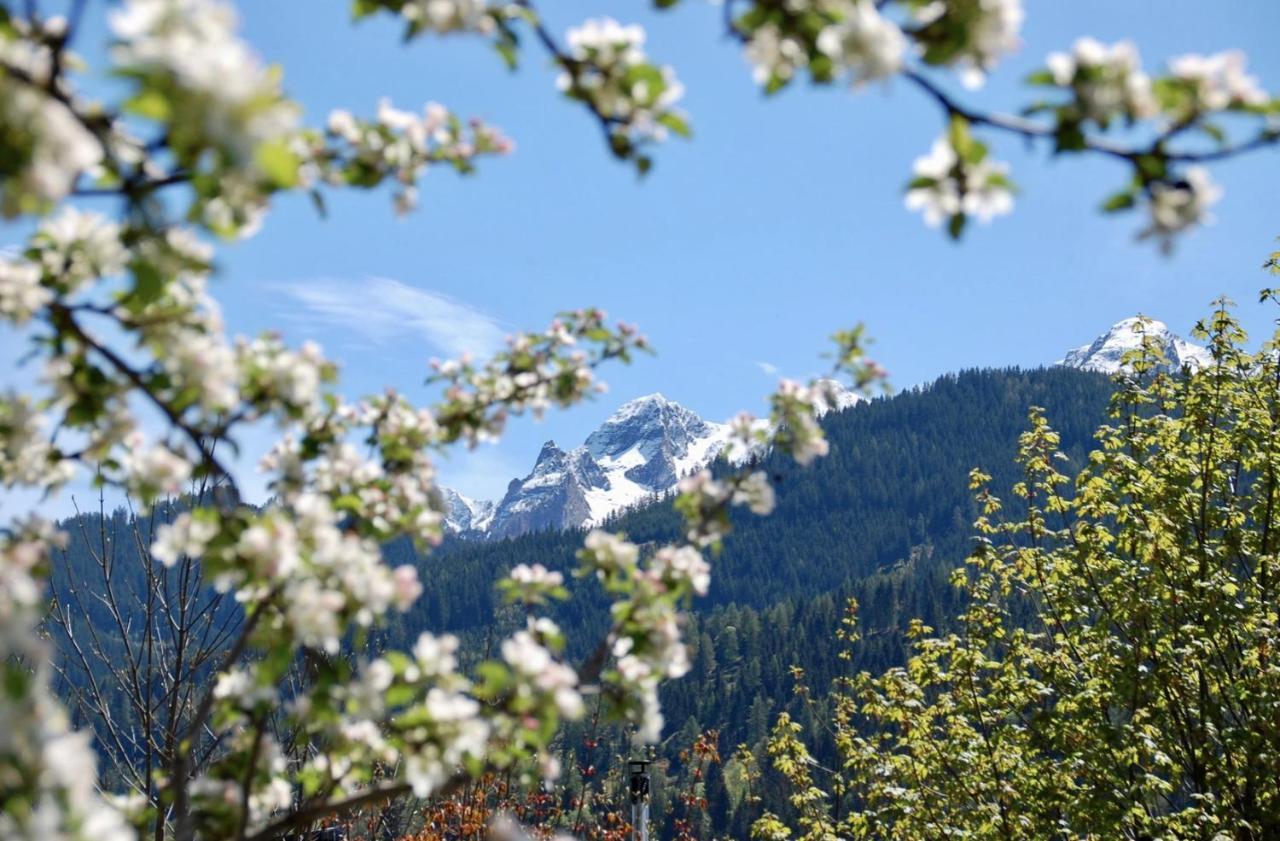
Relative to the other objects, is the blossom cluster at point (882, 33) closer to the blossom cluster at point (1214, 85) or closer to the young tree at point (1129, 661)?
the blossom cluster at point (1214, 85)

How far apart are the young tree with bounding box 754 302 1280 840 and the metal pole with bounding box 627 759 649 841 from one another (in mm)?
1705

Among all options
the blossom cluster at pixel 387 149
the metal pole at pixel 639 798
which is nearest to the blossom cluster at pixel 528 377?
the blossom cluster at pixel 387 149

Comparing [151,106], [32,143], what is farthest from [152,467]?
[151,106]

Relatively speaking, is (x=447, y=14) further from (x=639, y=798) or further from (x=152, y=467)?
(x=639, y=798)

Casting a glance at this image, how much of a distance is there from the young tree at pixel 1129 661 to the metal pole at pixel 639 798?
171 centimetres

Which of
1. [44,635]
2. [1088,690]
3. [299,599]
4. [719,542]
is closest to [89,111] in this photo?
[299,599]

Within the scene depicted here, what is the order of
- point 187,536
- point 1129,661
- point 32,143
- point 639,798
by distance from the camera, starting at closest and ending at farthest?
point 32,143
point 187,536
point 1129,661
point 639,798

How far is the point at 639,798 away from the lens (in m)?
7.05

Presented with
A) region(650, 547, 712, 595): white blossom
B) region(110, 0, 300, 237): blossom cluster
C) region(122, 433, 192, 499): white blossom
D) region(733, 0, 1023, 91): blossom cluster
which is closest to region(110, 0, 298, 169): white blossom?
region(110, 0, 300, 237): blossom cluster

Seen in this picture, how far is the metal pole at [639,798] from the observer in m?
6.57

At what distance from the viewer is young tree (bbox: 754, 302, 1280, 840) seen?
6.43 metres

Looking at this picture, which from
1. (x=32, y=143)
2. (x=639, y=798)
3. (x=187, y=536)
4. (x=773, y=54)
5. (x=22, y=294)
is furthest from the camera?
(x=639, y=798)

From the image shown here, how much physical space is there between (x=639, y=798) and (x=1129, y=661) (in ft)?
13.4

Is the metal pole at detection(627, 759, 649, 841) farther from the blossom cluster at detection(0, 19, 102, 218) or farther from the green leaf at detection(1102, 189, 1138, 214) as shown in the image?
the blossom cluster at detection(0, 19, 102, 218)
